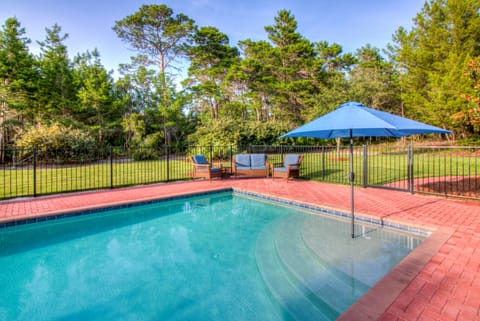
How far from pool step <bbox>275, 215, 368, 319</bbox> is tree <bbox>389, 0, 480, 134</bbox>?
2029 centimetres

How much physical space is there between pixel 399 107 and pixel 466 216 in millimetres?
28547

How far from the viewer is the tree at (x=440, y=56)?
18875mm

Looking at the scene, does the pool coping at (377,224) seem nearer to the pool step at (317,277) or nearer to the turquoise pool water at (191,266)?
the turquoise pool water at (191,266)

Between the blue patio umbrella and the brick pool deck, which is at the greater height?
the blue patio umbrella

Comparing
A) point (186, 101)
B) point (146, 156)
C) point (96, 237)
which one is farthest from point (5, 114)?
point (96, 237)

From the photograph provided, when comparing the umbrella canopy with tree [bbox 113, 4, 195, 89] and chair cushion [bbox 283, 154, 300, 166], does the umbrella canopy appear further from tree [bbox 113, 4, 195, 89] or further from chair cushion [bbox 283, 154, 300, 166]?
tree [bbox 113, 4, 195, 89]

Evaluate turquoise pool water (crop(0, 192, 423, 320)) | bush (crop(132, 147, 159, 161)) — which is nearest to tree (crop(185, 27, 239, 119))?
bush (crop(132, 147, 159, 161))

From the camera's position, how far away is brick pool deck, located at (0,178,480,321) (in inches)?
84.0

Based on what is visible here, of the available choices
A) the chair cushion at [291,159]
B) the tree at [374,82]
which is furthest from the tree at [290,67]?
the chair cushion at [291,159]

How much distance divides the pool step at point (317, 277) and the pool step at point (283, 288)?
7 centimetres

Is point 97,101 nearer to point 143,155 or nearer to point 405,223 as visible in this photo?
point 143,155

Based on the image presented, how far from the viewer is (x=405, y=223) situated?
426 centimetres

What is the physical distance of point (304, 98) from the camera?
2447 centimetres

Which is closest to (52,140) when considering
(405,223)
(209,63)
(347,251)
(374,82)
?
(209,63)
